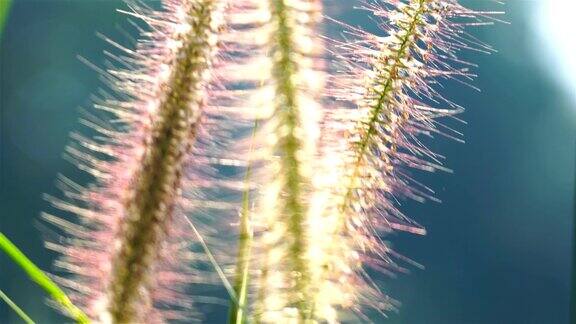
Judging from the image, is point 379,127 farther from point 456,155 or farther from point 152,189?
point 456,155

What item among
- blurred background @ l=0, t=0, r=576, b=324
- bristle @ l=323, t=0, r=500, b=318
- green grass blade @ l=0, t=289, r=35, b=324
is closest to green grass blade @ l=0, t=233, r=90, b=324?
green grass blade @ l=0, t=289, r=35, b=324

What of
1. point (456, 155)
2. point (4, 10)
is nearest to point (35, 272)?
point (4, 10)

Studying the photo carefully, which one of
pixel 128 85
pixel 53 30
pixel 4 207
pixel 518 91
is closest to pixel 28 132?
pixel 53 30

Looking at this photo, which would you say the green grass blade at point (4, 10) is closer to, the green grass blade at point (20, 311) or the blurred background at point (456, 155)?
the green grass blade at point (20, 311)

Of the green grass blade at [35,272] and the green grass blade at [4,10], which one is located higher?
the green grass blade at [4,10]

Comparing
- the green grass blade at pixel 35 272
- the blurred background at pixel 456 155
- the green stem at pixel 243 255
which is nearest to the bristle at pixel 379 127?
the green stem at pixel 243 255

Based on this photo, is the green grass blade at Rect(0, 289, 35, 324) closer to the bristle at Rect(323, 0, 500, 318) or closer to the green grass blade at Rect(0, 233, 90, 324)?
the green grass blade at Rect(0, 233, 90, 324)

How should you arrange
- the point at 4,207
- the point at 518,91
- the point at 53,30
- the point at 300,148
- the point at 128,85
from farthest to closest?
the point at 53,30 → the point at 518,91 → the point at 4,207 → the point at 128,85 → the point at 300,148

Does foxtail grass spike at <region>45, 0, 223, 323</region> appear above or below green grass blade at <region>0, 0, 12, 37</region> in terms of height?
below

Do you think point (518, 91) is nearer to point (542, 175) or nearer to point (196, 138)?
point (542, 175)

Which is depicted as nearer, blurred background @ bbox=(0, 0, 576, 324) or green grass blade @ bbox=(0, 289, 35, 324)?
green grass blade @ bbox=(0, 289, 35, 324)

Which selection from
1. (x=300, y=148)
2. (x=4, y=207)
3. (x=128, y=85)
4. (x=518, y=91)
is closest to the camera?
(x=300, y=148)
